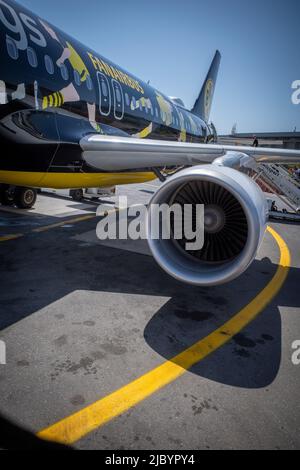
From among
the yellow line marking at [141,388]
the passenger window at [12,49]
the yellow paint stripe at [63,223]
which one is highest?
the passenger window at [12,49]

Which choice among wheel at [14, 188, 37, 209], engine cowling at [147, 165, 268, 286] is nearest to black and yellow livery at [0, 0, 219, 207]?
engine cowling at [147, 165, 268, 286]

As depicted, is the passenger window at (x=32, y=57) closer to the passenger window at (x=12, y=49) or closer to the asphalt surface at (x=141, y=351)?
the passenger window at (x=12, y=49)

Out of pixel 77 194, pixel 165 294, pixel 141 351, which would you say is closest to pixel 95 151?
pixel 165 294

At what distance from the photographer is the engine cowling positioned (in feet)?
10.7

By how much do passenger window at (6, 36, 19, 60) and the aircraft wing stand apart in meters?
1.52

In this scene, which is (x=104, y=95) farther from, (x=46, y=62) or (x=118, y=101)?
(x=46, y=62)

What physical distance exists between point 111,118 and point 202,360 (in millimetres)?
5208

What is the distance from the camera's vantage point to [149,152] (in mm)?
4863

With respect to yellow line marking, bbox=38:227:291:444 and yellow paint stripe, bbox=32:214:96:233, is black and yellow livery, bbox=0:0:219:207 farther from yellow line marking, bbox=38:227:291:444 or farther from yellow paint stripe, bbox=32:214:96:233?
yellow line marking, bbox=38:227:291:444

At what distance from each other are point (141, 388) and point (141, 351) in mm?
480

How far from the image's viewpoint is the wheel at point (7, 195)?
8312 mm

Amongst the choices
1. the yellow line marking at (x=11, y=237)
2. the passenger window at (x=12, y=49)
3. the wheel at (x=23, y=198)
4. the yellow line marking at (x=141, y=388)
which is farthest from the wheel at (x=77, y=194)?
the yellow line marking at (x=141, y=388)
